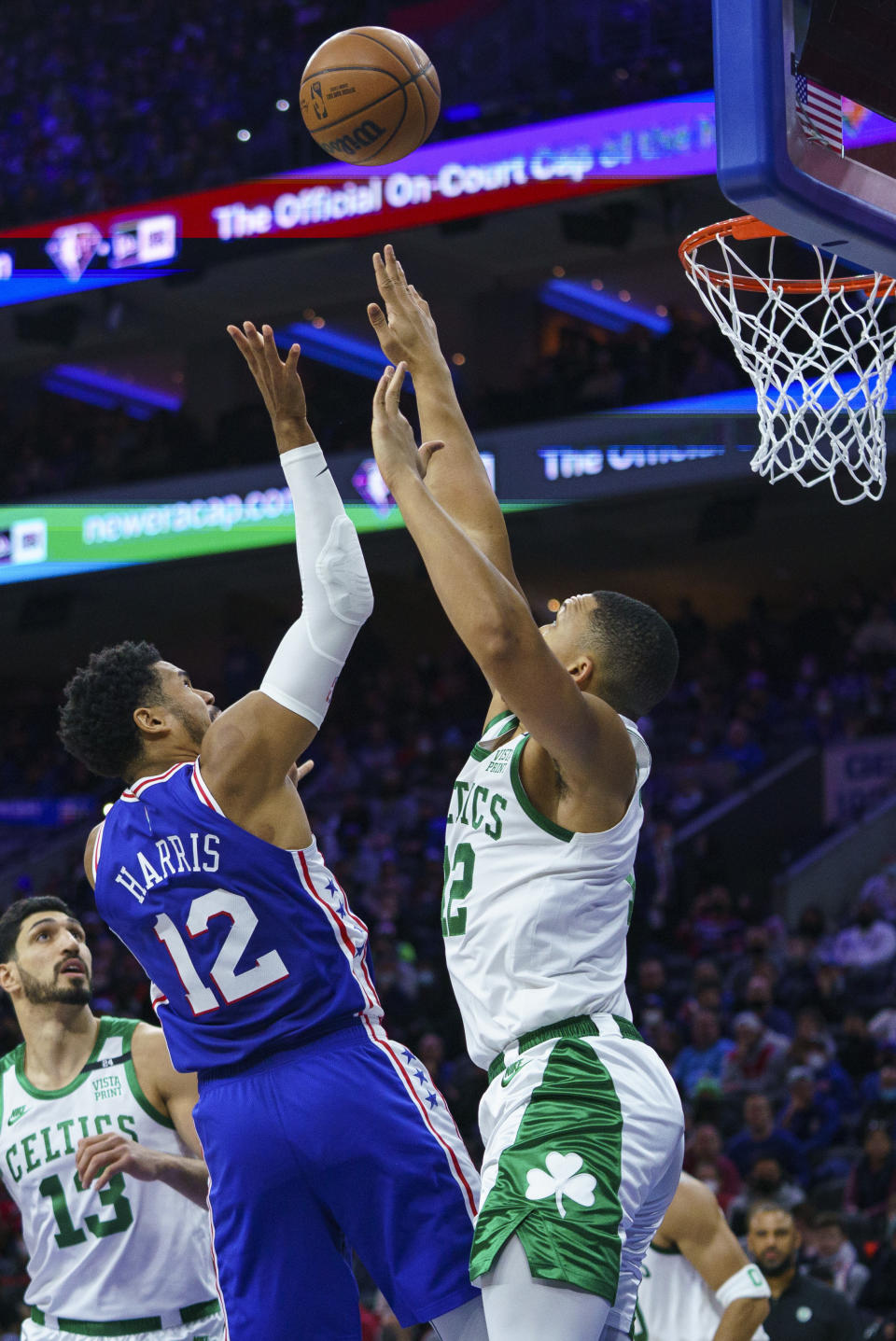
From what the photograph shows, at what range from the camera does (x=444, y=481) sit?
3.54m

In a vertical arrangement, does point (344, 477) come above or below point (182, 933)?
above

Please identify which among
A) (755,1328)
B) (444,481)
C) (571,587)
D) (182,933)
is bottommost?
(755,1328)

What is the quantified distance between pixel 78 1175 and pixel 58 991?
23.9 inches

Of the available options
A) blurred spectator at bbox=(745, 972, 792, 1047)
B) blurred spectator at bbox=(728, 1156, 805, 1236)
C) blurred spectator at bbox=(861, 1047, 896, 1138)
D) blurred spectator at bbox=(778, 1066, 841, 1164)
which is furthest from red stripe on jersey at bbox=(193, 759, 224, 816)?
blurred spectator at bbox=(745, 972, 792, 1047)

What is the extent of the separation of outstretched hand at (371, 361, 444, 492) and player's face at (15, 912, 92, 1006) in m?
2.04

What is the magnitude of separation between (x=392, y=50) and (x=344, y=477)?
956 centimetres

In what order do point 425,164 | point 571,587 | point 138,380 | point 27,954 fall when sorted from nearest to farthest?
1. point 27,954
2. point 425,164
3. point 571,587
4. point 138,380

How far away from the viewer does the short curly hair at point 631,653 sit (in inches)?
120

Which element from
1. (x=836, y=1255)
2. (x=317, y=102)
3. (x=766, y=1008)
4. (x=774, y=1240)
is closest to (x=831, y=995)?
(x=766, y=1008)

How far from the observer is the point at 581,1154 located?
2.64 m

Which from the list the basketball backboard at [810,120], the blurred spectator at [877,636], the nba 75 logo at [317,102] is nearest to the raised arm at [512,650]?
the basketball backboard at [810,120]

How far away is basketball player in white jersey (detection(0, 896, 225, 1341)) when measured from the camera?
4.07 meters

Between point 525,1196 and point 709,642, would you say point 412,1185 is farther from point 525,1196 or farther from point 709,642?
point 709,642

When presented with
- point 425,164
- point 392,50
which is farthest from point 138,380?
point 392,50
